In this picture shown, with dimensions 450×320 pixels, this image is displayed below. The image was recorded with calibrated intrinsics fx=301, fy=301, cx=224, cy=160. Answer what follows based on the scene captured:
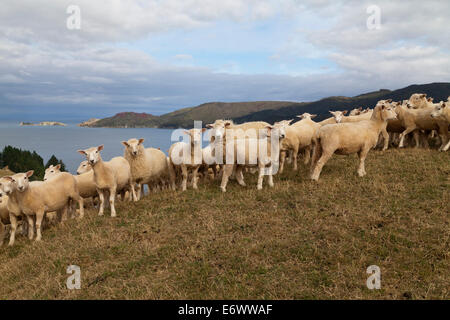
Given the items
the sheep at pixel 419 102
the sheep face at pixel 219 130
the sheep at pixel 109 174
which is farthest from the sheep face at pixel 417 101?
the sheep at pixel 109 174

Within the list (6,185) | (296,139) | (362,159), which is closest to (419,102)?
(296,139)

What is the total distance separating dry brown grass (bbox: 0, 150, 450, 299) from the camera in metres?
6.35

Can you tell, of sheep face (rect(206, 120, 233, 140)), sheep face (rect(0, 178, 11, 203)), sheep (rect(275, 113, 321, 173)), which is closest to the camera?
sheep face (rect(0, 178, 11, 203))

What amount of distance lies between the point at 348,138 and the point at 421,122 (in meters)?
7.06

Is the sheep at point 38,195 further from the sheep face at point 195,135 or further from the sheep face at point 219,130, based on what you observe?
the sheep face at point 219,130

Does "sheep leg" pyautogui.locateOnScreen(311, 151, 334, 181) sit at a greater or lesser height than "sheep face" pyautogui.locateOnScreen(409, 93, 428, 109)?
lesser

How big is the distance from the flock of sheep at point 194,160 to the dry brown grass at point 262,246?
3.46ft

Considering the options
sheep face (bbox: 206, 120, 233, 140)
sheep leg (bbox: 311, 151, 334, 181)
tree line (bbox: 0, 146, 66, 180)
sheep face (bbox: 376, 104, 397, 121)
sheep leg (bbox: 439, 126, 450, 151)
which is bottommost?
tree line (bbox: 0, 146, 66, 180)

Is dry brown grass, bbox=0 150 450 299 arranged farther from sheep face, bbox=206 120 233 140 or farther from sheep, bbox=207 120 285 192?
sheep face, bbox=206 120 233 140

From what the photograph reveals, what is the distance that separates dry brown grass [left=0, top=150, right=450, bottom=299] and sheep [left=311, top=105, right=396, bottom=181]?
94 cm

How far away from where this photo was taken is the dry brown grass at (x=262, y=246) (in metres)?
6.35

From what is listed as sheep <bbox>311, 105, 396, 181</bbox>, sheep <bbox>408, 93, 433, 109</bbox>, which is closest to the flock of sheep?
sheep <bbox>311, 105, 396, 181</bbox>

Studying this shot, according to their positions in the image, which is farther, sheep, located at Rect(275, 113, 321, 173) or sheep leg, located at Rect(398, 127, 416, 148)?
sheep leg, located at Rect(398, 127, 416, 148)
